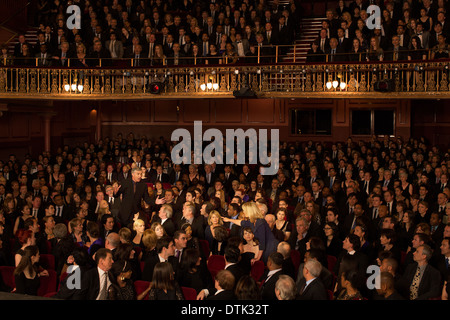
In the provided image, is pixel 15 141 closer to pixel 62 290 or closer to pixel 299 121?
pixel 299 121

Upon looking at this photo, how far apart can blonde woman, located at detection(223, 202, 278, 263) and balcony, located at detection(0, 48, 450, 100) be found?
21.8 ft

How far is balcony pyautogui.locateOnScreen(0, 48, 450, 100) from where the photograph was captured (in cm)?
1172

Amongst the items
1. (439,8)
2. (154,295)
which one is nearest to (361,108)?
(439,8)

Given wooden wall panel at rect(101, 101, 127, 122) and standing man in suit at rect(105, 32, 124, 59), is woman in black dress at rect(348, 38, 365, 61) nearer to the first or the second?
standing man in suit at rect(105, 32, 124, 59)

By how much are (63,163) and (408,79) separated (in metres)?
8.54

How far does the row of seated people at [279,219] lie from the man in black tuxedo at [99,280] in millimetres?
484

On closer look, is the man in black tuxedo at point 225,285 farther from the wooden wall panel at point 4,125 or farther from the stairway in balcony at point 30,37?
the stairway in balcony at point 30,37

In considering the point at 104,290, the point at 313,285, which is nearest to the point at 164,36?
the point at 104,290

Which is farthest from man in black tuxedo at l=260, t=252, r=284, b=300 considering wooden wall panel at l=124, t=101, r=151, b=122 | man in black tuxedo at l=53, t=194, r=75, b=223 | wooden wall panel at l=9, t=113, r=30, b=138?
wooden wall panel at l=124, t=101, r=151, b=122

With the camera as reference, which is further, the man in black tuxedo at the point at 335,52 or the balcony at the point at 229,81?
the man in black tuxedo at the point at 335,52

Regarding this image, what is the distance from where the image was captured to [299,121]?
57.1ft

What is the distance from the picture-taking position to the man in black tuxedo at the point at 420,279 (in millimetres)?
4516

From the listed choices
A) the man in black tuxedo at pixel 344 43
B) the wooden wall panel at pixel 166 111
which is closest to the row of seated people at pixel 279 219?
the man in black tuxedo at pixel 344 43

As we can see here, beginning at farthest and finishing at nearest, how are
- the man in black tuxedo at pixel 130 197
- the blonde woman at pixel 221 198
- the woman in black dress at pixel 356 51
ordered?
the woman in black dress at pixel 356 51
the blonde woman at pixel 221 198
the man in black tuxedo at pixel 130 197
